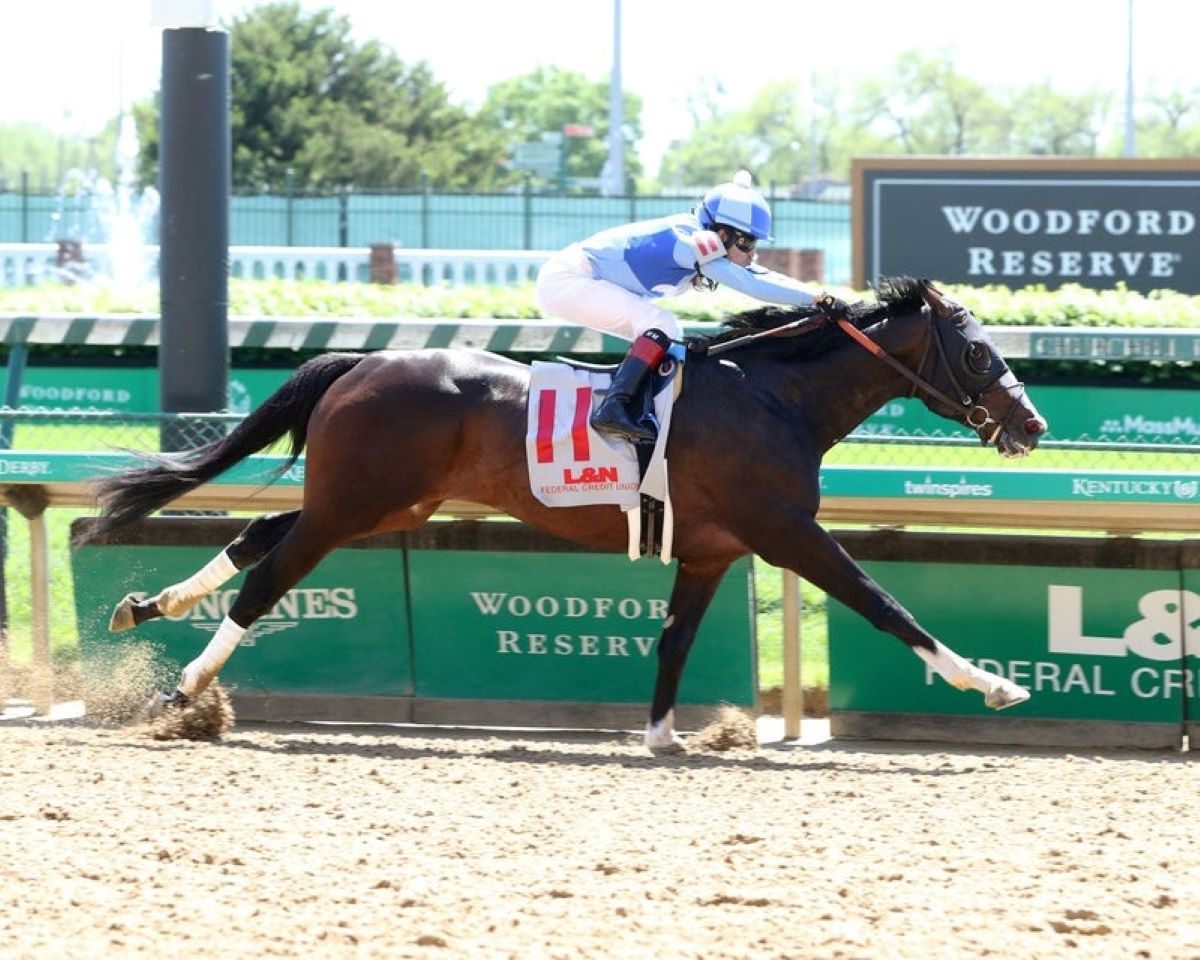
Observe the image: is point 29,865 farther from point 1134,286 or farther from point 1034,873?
point 1134,286

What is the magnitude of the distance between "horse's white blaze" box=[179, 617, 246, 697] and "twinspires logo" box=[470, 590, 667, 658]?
3.74 ft

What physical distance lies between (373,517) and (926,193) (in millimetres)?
11864

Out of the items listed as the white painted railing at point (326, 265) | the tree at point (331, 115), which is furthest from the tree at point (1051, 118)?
the white painted railing at point (326, 265)

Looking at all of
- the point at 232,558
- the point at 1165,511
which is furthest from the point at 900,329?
the point at 232,558

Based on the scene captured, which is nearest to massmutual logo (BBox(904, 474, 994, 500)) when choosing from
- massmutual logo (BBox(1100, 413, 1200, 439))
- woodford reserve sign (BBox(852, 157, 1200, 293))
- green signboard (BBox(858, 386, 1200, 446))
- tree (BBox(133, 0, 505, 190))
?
green signboard (BBox(858, 386, 1200, 446))

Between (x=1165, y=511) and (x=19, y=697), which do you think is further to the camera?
(x=19, y=697)

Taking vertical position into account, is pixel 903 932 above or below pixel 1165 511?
below

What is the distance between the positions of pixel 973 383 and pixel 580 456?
152cm

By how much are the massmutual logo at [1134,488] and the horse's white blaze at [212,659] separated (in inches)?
131

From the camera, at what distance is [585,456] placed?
7.39 m

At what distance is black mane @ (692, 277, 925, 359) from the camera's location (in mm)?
7594

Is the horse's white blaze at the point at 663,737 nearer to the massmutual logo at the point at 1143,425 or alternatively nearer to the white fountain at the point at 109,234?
the massmutual logo at the point at 1143,425

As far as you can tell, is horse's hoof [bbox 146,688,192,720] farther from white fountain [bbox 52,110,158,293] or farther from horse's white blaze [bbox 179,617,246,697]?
white fountain [bbox 52,110,158,293]

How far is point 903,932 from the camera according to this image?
4.84m
